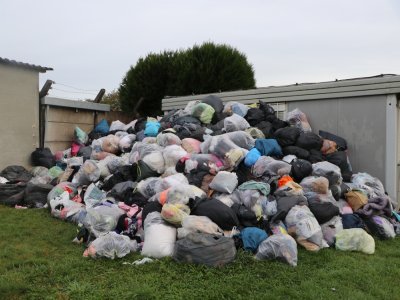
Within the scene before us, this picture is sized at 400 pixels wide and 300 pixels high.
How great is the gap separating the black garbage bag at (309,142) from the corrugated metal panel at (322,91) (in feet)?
3.40

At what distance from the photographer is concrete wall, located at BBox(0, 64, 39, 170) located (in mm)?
9281

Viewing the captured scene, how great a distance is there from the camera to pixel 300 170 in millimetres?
6562

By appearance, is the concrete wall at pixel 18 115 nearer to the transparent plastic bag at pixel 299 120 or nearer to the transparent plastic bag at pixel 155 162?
the transparent plastic bag at pixel 155 162

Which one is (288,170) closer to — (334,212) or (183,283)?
(334,212)

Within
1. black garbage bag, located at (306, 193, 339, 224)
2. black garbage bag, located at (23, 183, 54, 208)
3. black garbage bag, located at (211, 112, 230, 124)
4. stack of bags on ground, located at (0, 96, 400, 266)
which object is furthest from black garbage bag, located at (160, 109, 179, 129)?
black garbage bag, located at (306, 193, 339, 224)

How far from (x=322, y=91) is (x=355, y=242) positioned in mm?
3542

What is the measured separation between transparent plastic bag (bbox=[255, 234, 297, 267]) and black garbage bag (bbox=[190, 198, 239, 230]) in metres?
0.56

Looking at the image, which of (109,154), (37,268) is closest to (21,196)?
(109,154)

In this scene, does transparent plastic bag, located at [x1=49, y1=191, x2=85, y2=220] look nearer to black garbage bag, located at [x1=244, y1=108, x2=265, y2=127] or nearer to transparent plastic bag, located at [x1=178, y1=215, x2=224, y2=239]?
transparent plastic bag, located at [x1=178, y1=215, x2=224, y2=239]

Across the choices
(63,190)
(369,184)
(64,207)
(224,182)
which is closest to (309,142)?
(369,184)

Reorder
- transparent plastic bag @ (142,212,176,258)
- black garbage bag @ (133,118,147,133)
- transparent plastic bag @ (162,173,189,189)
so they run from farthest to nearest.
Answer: black garbage bag @ (133,118,147,133), transparent plastic bag @ (162,173,189,189), transparent plastic bag @ (142,212,176,258)

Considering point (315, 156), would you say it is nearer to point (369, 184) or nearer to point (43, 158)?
point (369, 184)

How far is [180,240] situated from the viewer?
485 centimetres

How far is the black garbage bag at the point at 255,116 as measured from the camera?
846 centimetres
